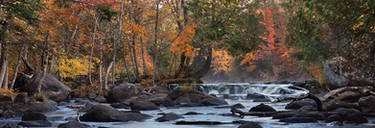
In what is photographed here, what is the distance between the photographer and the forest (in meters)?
9.13

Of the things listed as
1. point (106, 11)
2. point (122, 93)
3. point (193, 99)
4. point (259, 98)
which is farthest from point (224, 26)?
point (122, 93)

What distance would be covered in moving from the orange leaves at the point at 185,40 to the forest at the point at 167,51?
0.08 metres

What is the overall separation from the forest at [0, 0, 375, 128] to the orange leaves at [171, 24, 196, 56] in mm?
76

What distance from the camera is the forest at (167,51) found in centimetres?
913

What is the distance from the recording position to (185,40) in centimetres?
2253

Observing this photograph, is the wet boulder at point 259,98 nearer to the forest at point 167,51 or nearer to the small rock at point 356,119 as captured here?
the forest at point 167,51

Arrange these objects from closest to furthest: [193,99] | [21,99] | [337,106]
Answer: [337,106] < [21,99] < [193,99]

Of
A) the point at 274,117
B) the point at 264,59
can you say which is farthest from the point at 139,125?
the point at 264,59

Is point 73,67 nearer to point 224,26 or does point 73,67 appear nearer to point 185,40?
point 185,40

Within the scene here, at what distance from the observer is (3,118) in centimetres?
1010

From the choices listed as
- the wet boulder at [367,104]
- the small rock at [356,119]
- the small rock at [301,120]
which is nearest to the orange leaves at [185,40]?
the wet boulder at [367,104]

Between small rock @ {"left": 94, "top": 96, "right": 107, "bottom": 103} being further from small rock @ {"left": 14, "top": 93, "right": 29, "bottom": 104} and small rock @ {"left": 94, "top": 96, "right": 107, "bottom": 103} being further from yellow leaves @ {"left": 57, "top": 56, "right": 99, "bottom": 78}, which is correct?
small rock @ {"left": 14, "top": 93, "right": 29, "bottom": 104}

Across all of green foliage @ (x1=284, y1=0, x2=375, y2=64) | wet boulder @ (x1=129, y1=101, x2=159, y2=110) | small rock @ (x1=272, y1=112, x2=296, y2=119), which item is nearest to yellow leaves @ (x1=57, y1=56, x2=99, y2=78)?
wet boulder @ (x1=129, y1=101, x2=159, y2=110)

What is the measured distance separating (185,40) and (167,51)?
5.88 m
